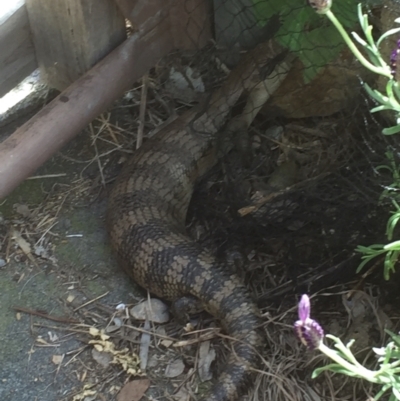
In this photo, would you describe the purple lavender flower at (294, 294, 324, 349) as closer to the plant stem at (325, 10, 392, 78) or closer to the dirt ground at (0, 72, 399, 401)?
the plant stem at (325, 10, 392, 78)

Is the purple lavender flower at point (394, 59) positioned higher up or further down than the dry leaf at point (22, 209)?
higher up

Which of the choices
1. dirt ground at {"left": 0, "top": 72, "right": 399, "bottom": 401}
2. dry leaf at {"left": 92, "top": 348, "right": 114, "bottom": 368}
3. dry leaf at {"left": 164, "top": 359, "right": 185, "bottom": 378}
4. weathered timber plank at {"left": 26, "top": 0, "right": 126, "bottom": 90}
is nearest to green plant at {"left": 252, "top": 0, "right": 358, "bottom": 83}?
dirt ground at {"left": 0, "top": 72, "right": 399, "bottom": 401}

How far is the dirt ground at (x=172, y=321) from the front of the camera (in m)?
2.39

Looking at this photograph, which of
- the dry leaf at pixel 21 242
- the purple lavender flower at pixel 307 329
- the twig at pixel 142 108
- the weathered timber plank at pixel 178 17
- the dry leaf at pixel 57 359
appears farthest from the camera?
the twig at pixel 142 108

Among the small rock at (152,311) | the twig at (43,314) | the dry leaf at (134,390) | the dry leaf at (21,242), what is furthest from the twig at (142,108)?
the dry leaf at (134,390)

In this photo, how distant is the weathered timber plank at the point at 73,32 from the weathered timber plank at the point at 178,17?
0.23 feet

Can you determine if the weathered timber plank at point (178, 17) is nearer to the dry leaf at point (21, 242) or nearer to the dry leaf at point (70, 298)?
the dry leaf at point (21, 242)

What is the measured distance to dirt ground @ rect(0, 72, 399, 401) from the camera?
7.84 feet

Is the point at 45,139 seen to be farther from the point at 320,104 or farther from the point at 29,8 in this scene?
the point at 320,104

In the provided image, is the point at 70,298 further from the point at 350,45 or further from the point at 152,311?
the point at 350,45

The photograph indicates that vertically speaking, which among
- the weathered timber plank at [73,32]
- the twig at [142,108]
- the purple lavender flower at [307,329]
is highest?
the weathered timber plank at [73,32]

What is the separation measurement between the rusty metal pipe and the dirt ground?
39 cm

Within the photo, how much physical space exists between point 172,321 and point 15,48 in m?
1.35


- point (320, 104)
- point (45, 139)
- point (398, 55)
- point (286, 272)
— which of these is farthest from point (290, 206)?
point (398, 55)
